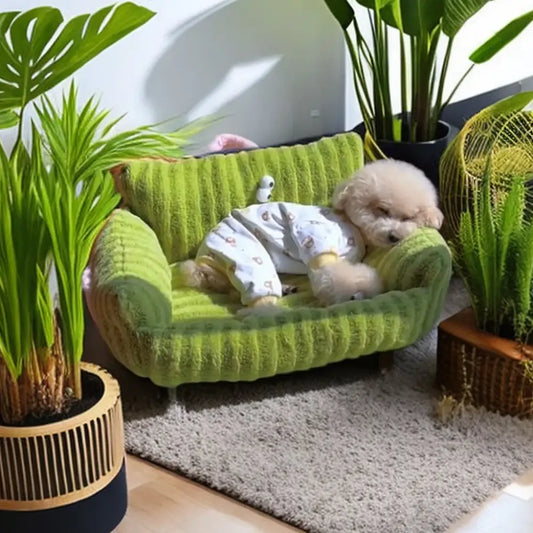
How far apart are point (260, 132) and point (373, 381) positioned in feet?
3.73

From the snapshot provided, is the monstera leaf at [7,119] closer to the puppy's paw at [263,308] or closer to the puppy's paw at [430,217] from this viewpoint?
the puppy's paw at [263,308]

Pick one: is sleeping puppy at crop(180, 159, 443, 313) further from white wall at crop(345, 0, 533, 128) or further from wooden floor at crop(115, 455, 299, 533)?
white wall at crop(345, 0, 533, 128)

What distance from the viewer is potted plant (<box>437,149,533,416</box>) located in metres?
2.20

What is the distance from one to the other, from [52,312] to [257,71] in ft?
5.24

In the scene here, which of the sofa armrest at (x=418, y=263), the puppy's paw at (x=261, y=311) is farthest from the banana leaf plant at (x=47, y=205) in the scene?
the sofa armrest at (x=418, y=263)

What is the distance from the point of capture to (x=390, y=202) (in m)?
2.45

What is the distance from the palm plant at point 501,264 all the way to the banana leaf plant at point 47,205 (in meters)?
0.86

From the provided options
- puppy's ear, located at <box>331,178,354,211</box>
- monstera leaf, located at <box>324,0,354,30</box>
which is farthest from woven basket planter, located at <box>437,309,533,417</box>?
monstera leaf, located at <box>324,0,354,30</box>

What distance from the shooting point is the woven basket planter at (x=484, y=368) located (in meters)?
2.21

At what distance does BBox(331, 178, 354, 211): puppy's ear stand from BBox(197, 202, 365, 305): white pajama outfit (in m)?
0.03

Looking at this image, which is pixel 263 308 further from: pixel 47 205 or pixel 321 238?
pixel 47 205

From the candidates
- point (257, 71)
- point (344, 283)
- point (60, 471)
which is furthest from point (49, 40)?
point (257, 71)

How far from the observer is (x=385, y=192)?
2441 millimetres

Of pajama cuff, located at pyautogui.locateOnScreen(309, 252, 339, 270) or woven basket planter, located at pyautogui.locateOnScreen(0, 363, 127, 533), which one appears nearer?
woven basket planter, located at pyautogui.locateOnScreen(0, 363, 127, 533)
